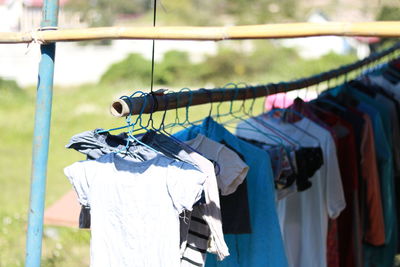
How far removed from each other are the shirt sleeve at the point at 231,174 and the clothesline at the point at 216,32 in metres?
0.42

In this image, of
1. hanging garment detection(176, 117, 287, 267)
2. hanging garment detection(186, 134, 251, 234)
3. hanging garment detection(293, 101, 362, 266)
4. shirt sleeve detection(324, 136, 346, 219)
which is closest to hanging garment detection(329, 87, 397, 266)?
hanging garment detection(293, 101, 362, 266)

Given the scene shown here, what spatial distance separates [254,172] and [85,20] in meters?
0.97

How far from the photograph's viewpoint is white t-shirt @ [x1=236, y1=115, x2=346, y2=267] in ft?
8.51

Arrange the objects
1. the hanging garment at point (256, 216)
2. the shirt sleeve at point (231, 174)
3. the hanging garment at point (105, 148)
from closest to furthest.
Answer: the hanging garment at point (105, 148), the shirt sleeve at point (231, 174), the hanging garment at point (256, 216)

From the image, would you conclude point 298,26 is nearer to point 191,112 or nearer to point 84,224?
point 84,224

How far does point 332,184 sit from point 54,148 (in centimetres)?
868

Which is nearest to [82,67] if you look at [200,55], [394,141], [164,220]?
[200,55]

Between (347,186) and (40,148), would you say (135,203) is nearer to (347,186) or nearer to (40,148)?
(40,148)

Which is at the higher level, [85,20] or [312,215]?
[85,20]

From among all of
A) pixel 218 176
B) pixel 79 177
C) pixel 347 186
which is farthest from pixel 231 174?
pixel 347 186

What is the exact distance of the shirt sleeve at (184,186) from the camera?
5.24 ft

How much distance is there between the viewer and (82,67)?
21.6m

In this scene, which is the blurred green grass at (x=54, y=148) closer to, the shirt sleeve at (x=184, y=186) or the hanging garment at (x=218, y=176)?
the hanging garment at (x=218, y=176)

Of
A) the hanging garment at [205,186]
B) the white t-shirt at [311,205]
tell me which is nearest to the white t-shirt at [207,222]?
the hanging garment at [205,186]
